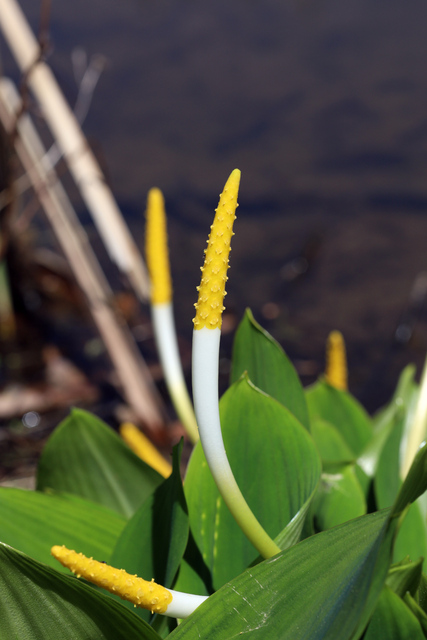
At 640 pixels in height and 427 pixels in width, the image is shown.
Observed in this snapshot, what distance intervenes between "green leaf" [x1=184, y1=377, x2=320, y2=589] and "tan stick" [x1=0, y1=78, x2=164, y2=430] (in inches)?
47.4

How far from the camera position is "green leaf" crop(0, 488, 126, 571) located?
0.47m

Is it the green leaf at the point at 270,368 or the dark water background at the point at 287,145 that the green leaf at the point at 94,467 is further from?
the dark water background at the point at 287,145

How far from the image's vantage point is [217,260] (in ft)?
1.15

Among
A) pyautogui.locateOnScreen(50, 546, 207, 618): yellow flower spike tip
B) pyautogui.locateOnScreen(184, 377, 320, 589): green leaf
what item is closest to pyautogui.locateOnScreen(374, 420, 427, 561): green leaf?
pyautogui.locateOnScreen(184, 377, 320, 589): green leaf

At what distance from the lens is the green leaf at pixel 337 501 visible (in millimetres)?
487

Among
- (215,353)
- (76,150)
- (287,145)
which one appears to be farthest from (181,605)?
(287,145)

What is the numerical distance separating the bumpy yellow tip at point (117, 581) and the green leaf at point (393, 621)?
13cm

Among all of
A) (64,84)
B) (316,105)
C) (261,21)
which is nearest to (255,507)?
(64,84)

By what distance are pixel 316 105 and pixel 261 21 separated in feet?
2.11

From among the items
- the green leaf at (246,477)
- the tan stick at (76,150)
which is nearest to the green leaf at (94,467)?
the green leaf at (246,477)

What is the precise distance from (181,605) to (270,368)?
224 millimetres

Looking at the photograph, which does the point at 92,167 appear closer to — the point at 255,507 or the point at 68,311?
the point at 68,311

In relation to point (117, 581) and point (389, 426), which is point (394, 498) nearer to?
point (389, 426)

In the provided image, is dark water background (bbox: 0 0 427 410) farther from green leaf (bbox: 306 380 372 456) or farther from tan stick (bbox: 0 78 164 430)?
green leaf (bbox: 306 380 372 456)
